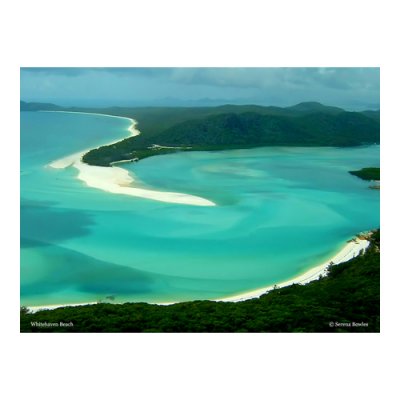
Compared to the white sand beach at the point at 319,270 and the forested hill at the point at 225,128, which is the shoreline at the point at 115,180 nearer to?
the forested hill at the point at 225,128

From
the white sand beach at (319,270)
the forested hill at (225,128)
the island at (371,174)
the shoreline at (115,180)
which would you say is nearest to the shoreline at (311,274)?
the white sand beach at (319,270)

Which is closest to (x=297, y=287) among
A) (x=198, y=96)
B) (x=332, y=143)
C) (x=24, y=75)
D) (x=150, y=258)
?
(x=150, y=258)

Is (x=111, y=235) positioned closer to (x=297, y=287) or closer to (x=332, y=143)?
(x=297, y=287)

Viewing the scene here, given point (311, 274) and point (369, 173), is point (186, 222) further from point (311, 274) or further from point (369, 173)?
point (369, 173)

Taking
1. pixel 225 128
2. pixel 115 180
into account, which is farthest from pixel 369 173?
pixel 115 180

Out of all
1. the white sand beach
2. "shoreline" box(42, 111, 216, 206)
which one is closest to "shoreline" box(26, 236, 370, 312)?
the white sand beach

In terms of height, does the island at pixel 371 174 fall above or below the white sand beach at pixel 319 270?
above

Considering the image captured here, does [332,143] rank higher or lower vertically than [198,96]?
lower
